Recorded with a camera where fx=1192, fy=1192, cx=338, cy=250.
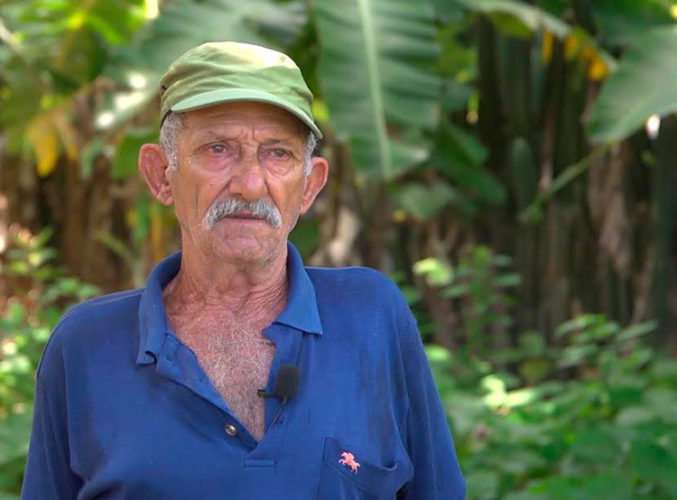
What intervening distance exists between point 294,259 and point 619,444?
200 centimetres

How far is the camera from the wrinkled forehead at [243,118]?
5.15 ft

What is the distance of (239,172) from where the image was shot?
1591mm

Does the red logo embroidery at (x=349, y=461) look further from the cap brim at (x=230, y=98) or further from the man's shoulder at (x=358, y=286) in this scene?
the cap brim at (x=230, y=98)

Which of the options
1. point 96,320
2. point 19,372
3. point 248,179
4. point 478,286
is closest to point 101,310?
point 96,320

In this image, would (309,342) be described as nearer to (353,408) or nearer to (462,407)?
(353,408)

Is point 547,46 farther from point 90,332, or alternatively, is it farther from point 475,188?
point 90,332

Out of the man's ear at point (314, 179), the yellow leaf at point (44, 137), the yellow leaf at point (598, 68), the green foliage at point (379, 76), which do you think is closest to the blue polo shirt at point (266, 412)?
the man's ear at point (314, 179)

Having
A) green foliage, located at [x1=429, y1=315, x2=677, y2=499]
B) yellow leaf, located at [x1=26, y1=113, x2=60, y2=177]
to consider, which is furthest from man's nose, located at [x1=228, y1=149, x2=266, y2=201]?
yellow leaf, located at [x1=26, y1=113, x2=60, y2=177]

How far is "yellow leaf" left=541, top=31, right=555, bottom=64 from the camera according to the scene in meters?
5.50

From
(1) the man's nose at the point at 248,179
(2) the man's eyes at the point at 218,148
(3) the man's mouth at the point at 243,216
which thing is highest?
(2) the man's eyes at the point at 218,148

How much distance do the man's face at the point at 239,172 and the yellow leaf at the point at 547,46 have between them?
13.2ft

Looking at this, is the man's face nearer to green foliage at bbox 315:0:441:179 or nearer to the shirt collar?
the shirt collar

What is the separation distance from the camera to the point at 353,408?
1.58m

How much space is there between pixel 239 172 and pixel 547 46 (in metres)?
4.18
